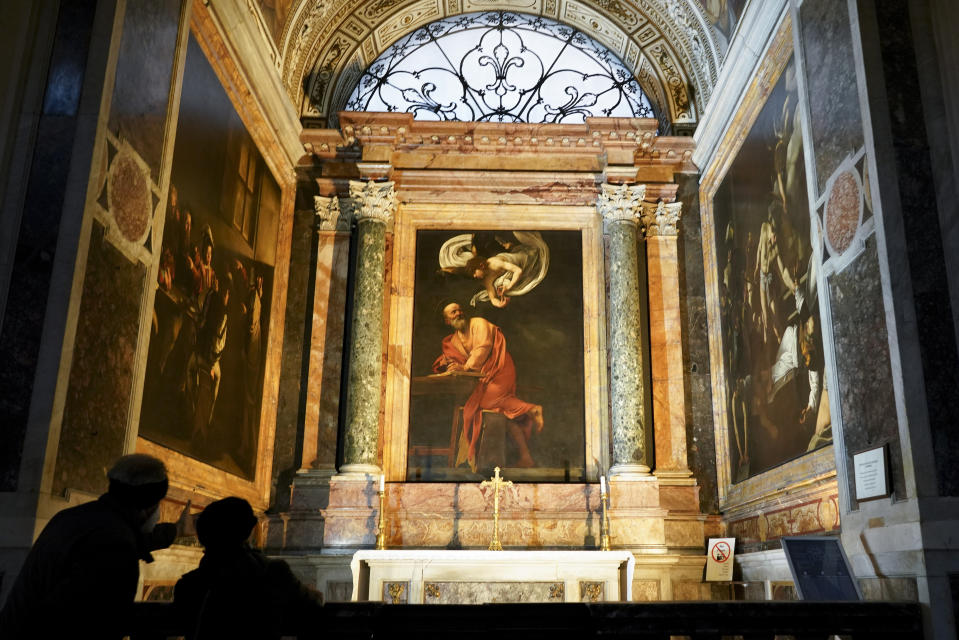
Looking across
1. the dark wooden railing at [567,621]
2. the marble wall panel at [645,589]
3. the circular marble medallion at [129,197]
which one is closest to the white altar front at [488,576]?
the marble wall panel at [645,589]

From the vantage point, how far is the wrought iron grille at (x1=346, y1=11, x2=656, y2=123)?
12.9 meters

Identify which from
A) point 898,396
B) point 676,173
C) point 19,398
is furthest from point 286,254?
point 898,396

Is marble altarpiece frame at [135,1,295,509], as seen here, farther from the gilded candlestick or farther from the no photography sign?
the no photography sign

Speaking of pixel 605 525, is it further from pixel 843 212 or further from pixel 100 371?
pixel 100 371

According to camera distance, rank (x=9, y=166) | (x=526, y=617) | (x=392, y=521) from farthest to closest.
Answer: (x=392, y=521) → (x=9, y=166) → (x=526, y=617)

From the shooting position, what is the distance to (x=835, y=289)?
6281mm

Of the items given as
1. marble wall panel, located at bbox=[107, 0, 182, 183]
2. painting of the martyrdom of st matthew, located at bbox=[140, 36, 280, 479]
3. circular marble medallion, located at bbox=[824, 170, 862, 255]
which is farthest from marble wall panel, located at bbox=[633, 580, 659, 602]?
marble wall panel, located at bbox=[107, 0, 182, 183]

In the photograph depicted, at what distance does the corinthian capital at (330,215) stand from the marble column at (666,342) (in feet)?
13.7

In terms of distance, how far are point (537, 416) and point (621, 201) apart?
312 centimetres

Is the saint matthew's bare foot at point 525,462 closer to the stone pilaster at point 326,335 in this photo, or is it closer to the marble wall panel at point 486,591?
the marble wall panel at point 486,591

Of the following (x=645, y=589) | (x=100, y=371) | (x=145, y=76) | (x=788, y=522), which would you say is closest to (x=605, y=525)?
(x=645, y=589)

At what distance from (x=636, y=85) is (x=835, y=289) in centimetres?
758

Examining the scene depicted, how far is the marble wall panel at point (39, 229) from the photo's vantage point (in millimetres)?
5363

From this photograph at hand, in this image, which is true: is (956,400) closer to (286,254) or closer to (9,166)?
(9,166)
